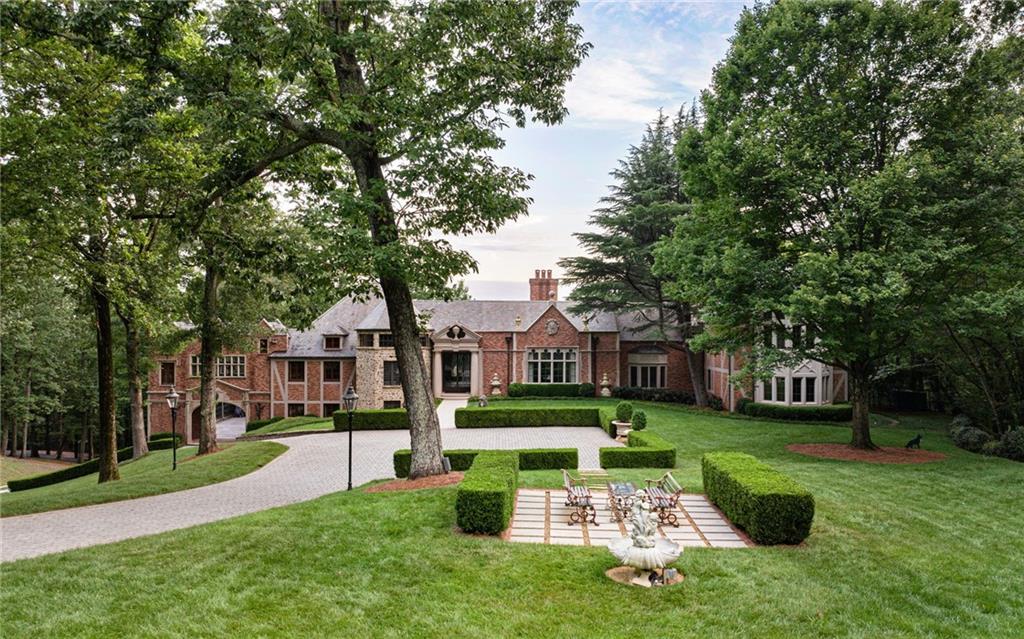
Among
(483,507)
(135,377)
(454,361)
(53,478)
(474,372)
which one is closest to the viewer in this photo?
(483,507)

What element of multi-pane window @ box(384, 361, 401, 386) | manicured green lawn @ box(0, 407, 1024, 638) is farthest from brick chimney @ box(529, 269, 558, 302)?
manicured green lawn @ box(0, 407, 1024, 638)

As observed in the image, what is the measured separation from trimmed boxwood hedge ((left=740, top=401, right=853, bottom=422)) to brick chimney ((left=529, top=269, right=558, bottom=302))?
677 inches

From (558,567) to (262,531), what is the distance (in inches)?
198

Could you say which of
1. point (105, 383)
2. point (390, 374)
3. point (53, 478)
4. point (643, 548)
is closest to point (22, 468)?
point (53, 478)

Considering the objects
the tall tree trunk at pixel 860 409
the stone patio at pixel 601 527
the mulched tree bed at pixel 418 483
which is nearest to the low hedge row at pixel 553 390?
the tall tree trunk at pixel 860 409

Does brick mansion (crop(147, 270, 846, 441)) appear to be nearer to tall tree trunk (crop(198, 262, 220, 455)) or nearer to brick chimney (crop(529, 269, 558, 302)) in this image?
brick chimney (crop(529, 269, 558, 302))

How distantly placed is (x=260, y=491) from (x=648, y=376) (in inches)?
1058

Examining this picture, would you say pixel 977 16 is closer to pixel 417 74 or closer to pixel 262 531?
pixel 417 74

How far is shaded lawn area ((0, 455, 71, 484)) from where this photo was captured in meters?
30.6

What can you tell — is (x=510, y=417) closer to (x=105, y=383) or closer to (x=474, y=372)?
(x=474, y=372)

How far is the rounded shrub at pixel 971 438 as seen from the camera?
62.7 ft

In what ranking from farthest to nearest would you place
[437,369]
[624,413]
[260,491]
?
[437,369]
[624,413]
[260,491]

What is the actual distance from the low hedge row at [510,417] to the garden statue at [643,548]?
17603 millimetres

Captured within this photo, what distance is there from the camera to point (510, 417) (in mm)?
25672
